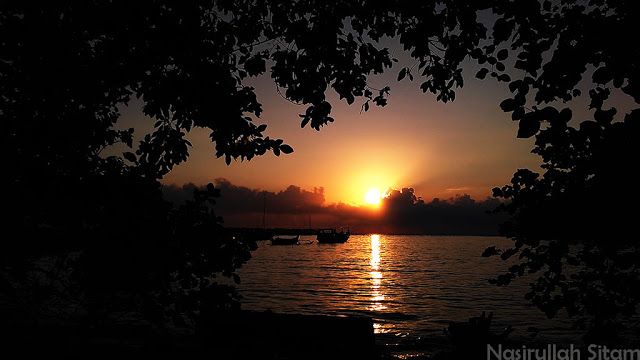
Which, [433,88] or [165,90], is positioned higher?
[433,88]

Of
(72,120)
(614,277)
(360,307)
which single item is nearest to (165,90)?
(72,120)

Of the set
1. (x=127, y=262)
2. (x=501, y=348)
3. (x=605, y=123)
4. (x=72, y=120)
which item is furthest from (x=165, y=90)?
(x=501, y=348)

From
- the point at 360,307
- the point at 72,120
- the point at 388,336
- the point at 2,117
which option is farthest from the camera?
the point at 360,307

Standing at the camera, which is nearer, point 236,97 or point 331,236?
point 236,97

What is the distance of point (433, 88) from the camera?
Answer: 6035 mm

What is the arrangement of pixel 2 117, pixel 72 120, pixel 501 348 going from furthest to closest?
1. pixel 501 348
2. pixel 72 120
3. pixel 2 117

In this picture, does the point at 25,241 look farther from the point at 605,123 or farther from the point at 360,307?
the point at 360,307

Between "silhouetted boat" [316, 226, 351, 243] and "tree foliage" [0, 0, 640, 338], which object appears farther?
"silhouetted boat" [316, 226, 351, 243]

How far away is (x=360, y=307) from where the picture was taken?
87.3 feet

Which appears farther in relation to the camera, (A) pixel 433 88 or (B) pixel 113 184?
(A) pixel 433 88

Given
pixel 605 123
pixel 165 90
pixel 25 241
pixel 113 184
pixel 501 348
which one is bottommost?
pixel 501 348

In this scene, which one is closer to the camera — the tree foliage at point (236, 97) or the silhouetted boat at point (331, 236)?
the tree foliage at point (236, 97)

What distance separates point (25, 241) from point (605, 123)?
4.74 meters

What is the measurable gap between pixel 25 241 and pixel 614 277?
6.43 metres
